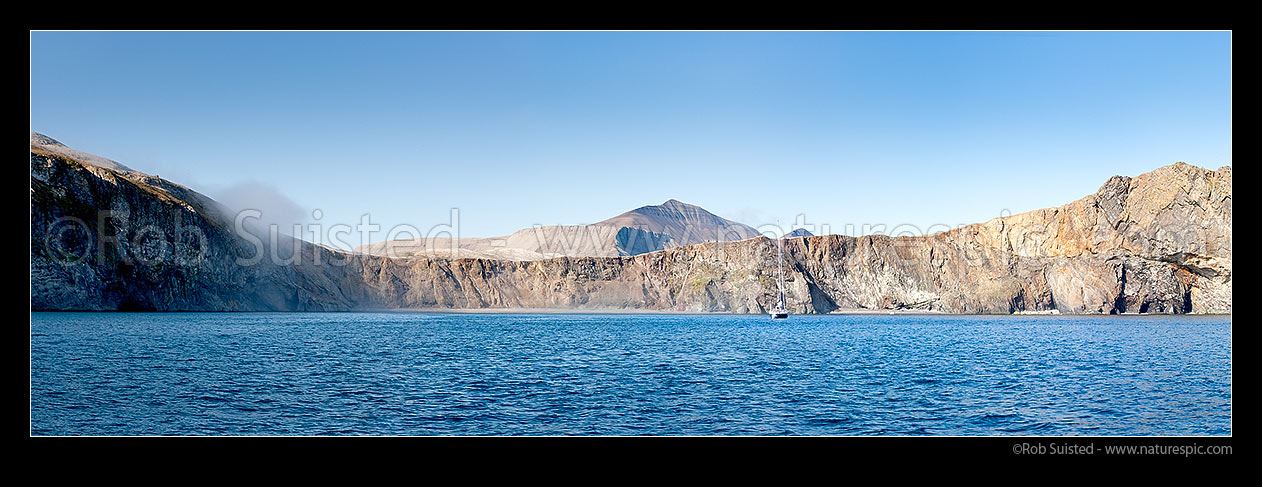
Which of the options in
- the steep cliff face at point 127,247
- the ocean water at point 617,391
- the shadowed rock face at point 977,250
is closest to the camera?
the ocean water at point 617,391

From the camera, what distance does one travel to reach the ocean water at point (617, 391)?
80.4ft

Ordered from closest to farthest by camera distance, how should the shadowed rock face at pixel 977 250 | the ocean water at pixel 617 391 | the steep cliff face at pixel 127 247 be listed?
the ocean water at pixel 617 391 → the steep cliff face at pixel 127 247 → the shadowed rock face at pixel 977 250

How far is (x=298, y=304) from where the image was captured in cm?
19488

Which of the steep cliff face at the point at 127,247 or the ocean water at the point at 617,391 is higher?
the steep cliff face at the point at 127,247

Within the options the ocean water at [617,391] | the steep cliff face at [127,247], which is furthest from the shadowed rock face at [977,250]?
the ocean water at [617,391]

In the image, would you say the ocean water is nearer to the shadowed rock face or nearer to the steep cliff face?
the steep cliff face

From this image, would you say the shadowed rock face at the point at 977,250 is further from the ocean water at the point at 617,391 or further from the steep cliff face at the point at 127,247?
the ocean water at the point at 617,391

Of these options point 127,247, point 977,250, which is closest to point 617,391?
point 127,247

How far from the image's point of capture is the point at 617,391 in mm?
32250

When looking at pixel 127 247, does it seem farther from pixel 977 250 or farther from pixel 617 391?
pixel 977 250

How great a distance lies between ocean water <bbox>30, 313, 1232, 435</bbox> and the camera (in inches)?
965

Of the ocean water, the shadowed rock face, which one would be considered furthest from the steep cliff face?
the ocean water

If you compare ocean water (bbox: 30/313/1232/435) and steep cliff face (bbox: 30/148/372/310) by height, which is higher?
steep cliff face (bbox: 30/148/372/310)
